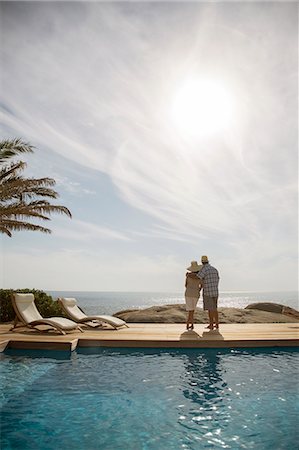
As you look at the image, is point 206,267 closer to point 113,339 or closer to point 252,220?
point 113,339

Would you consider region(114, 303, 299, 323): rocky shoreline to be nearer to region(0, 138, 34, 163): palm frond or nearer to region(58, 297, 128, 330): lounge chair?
region(58, 297, 128, 330): lounge chair

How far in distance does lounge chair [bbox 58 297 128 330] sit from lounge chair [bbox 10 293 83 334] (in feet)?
1.60

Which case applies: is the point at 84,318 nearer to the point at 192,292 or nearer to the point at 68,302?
the point at 68,302

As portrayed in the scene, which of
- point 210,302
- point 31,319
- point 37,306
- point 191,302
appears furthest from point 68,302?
point 210,302

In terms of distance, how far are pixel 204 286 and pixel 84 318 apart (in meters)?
3.73

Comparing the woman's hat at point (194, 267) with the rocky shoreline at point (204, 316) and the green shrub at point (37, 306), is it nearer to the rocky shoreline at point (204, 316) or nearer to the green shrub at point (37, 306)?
the rocky shoreline at point (204, 316)

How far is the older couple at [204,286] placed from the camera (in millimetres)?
10766

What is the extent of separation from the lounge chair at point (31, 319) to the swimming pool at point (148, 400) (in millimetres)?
1344

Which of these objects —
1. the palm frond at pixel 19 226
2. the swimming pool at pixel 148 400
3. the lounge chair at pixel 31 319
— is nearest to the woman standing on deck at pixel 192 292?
the swimming pool at pixel 148 400

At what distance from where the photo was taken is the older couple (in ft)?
35.3

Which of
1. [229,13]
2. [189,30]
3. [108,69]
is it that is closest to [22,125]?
[108,69]

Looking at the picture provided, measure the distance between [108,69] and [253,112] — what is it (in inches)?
173

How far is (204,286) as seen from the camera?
35.8ft

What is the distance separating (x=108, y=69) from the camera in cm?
965
